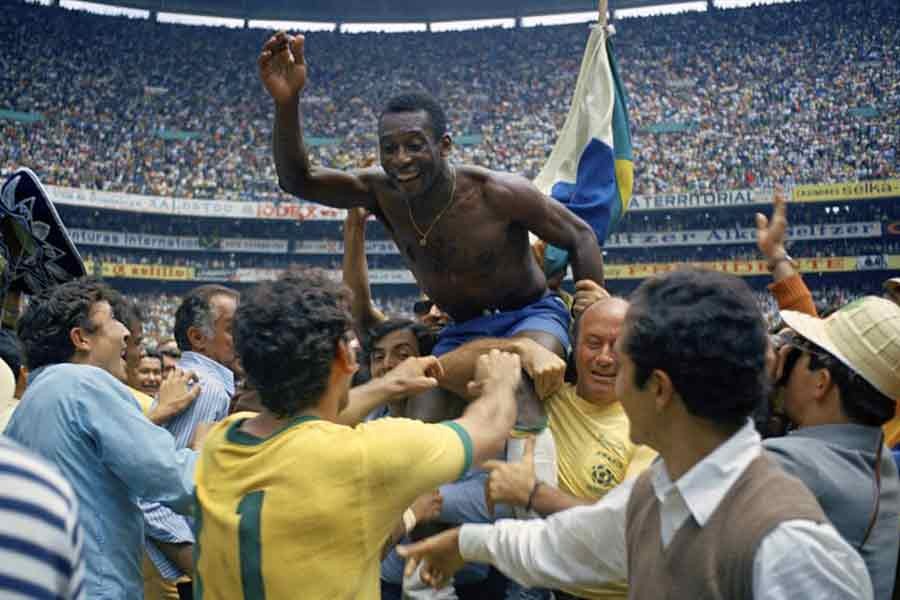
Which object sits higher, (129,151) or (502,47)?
(502,47)

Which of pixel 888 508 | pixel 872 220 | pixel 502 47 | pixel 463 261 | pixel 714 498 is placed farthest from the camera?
pixel 502 47

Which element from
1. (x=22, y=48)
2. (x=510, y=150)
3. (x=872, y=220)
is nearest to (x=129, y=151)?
(x=22, y=48)

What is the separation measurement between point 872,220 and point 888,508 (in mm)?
29421

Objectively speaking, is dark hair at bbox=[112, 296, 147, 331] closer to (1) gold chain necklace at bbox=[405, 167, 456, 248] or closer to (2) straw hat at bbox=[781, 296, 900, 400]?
(1) gold chain necklace at bbox=[405, 167, 456, 248]

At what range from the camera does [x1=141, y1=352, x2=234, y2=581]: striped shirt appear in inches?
147

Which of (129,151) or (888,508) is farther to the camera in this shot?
(129,151)

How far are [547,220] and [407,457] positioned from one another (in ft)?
5.33

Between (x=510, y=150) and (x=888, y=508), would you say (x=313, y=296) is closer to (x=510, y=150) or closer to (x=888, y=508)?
(x=888, y=508)

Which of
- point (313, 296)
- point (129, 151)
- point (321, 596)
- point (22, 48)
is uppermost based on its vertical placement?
point (22, 48)

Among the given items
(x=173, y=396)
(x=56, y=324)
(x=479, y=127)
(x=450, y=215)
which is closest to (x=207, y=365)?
(x=173, y=396)

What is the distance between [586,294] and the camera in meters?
3.31

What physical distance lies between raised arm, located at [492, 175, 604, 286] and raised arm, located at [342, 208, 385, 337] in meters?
0.90

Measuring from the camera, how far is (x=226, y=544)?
2094mm

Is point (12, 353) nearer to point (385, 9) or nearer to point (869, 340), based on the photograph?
point (869, 340)
